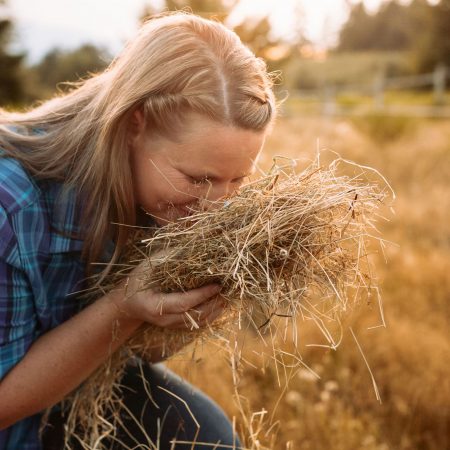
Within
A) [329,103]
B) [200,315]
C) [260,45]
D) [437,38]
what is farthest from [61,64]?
[200,315]

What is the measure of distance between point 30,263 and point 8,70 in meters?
19.7

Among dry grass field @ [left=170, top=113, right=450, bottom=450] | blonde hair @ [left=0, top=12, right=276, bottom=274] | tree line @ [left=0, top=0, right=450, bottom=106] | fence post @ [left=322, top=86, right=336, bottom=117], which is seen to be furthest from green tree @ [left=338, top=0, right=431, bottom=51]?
blonde hair @ [left=0, top=12, right=276, bottom=274]

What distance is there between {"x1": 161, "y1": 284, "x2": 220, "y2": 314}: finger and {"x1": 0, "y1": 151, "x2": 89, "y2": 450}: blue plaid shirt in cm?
33

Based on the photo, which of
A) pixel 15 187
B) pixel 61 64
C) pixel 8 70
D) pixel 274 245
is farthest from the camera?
pixel 61 64

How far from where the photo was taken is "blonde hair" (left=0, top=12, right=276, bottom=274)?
164 cm

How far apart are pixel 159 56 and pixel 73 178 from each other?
41 centimetres

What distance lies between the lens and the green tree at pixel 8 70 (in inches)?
763

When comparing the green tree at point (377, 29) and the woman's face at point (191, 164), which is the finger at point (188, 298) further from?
the green tree at point (377, 29)

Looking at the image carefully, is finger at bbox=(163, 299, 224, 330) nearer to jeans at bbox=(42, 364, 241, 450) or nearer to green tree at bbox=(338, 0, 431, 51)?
jeans at bbox=(42, 364, 241, 450)

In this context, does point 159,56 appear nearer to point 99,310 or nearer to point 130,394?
point 99,310

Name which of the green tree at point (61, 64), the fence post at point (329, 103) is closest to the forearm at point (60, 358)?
the fence post at point (329, 103)

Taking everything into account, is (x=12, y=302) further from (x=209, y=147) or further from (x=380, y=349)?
(x=380, y=349)

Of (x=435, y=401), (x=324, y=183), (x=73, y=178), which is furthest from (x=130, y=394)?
(x=435, y=401)

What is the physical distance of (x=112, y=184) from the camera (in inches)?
64.3
